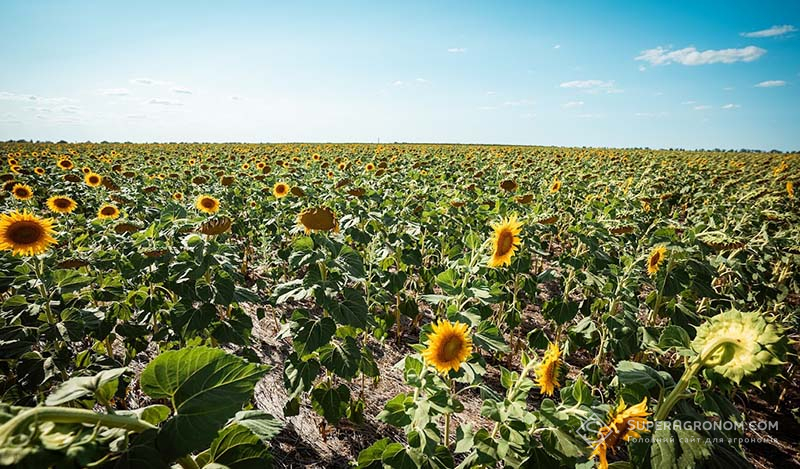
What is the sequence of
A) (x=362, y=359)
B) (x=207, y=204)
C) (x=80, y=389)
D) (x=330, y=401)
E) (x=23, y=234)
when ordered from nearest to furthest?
(x=80, y=389), (x=330, y=401), (x=362, y=359), (x=23, y=234), (x=207, y=204)

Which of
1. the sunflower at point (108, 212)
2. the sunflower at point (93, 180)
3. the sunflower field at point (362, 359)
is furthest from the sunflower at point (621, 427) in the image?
the sunflower at point (93, 180)

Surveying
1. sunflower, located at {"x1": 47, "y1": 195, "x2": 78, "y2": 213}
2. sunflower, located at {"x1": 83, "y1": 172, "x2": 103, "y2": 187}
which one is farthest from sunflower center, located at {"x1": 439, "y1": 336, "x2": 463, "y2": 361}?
sunflower, located at {"x1": 83, "y1": 172, "x2": 103, "y2": 187}

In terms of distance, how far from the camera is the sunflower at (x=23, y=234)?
2973mm

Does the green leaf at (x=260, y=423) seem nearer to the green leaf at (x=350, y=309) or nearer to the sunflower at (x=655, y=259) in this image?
the green leaf at (x=350, y=309)

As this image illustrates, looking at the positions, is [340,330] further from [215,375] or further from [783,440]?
[783,440]

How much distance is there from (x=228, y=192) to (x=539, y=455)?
685 cm

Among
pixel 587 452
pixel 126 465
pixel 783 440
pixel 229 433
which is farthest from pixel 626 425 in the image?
pixel 783 440

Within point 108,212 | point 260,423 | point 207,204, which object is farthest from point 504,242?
point 108,212

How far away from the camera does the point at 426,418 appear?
1726mm

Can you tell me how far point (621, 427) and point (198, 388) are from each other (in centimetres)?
158

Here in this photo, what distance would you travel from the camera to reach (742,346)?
109cm

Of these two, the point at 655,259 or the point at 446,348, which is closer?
the point at 446,348

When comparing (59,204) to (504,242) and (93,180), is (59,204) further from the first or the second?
(504,242)

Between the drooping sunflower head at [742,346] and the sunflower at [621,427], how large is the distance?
0.36 meters
